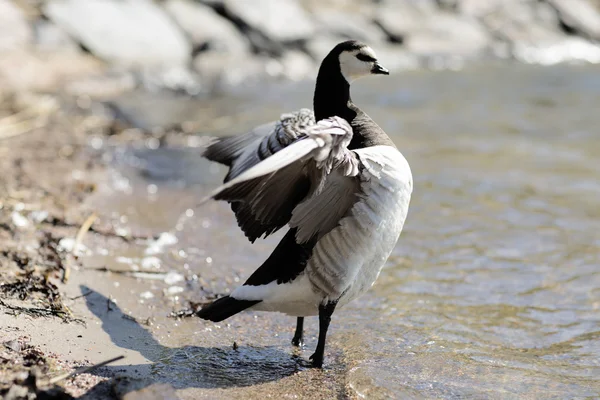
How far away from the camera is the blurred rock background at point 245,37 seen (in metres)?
13.0

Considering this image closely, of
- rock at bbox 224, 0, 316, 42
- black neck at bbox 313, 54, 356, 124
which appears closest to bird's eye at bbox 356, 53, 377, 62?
black neck at bbox 313, 54, 356, 124

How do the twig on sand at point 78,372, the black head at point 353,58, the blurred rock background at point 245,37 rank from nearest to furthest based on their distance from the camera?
the twig on sand at point 78,372
the black head at point 353,58
the blurred rock background at point 245,37

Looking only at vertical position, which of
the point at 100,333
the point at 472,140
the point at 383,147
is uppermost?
the point at 383,147

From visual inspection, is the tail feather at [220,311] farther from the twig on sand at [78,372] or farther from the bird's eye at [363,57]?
the bird's eye at [363,57]

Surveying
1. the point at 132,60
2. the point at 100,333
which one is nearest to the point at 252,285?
the point at 100,333

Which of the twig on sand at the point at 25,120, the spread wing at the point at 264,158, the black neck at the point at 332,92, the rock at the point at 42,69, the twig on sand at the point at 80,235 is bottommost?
the rock at the point at 42,69

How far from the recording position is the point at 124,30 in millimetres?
14336

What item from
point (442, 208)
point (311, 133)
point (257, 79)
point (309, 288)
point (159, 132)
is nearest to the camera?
point (311, 133)

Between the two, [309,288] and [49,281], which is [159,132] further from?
[309,288]

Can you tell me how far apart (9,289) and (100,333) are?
2.17 feet

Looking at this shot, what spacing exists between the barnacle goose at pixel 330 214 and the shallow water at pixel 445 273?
417 millimetres

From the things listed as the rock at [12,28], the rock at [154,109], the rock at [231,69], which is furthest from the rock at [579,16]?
the rock at [12,28]

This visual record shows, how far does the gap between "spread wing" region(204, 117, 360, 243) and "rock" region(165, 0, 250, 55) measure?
11.6m

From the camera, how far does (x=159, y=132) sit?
10.6 m
